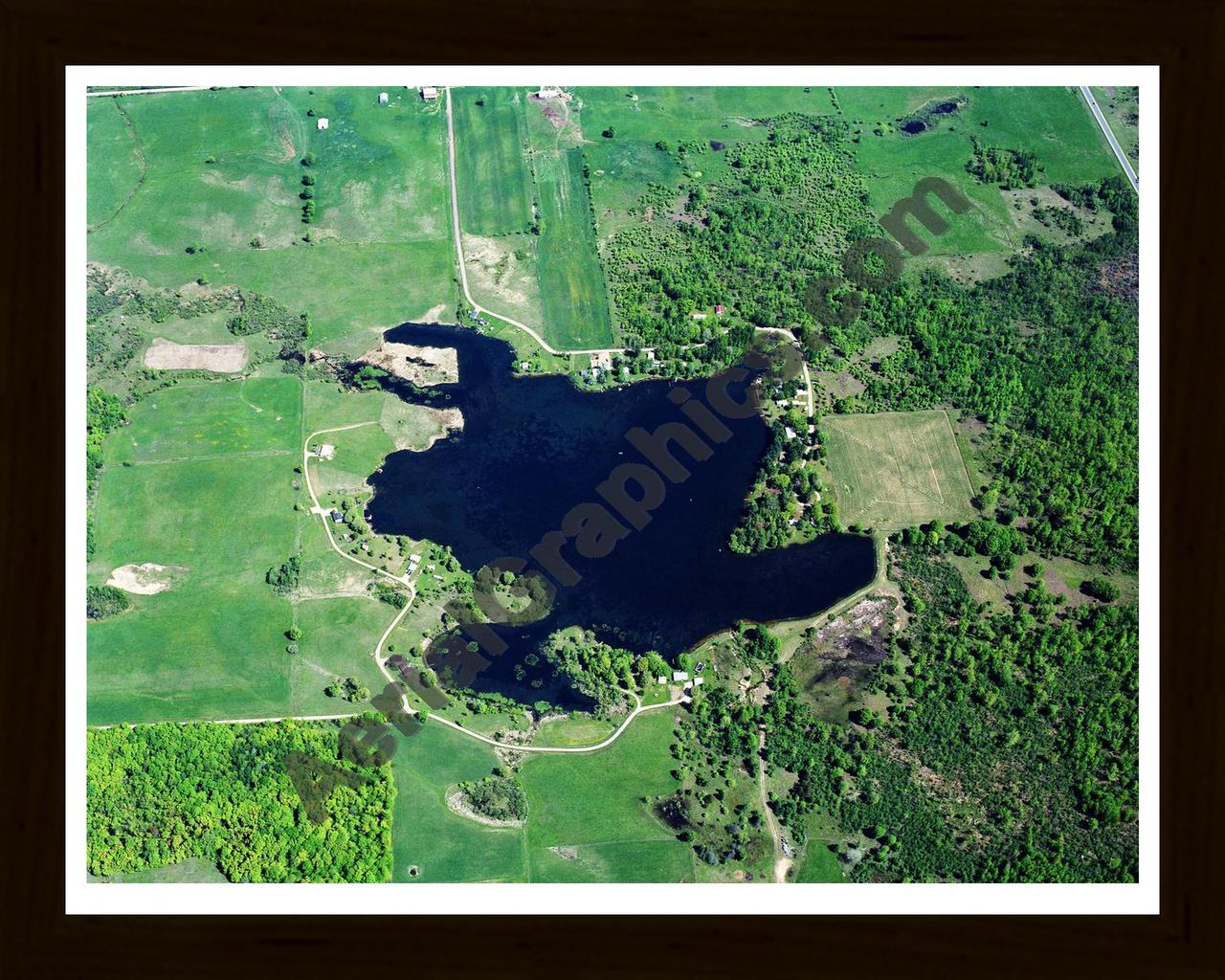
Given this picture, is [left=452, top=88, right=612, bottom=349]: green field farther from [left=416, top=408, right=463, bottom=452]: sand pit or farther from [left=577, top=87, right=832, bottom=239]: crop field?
[left=416, top=408, right=463, bottom=452]: sand pit

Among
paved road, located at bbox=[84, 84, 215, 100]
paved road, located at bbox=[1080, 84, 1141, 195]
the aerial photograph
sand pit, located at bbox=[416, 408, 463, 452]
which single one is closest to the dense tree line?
the aerial photograph

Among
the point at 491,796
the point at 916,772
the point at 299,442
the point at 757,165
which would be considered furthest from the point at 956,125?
the point at 491,796

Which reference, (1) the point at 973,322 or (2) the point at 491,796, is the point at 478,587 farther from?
(1) the point at 973,322

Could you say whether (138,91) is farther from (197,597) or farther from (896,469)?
(896,469)

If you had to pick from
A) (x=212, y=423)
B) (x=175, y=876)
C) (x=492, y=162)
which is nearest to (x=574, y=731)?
(x=175, y=876)

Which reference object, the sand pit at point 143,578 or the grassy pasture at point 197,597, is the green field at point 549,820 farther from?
the sand pit at point 143,578
